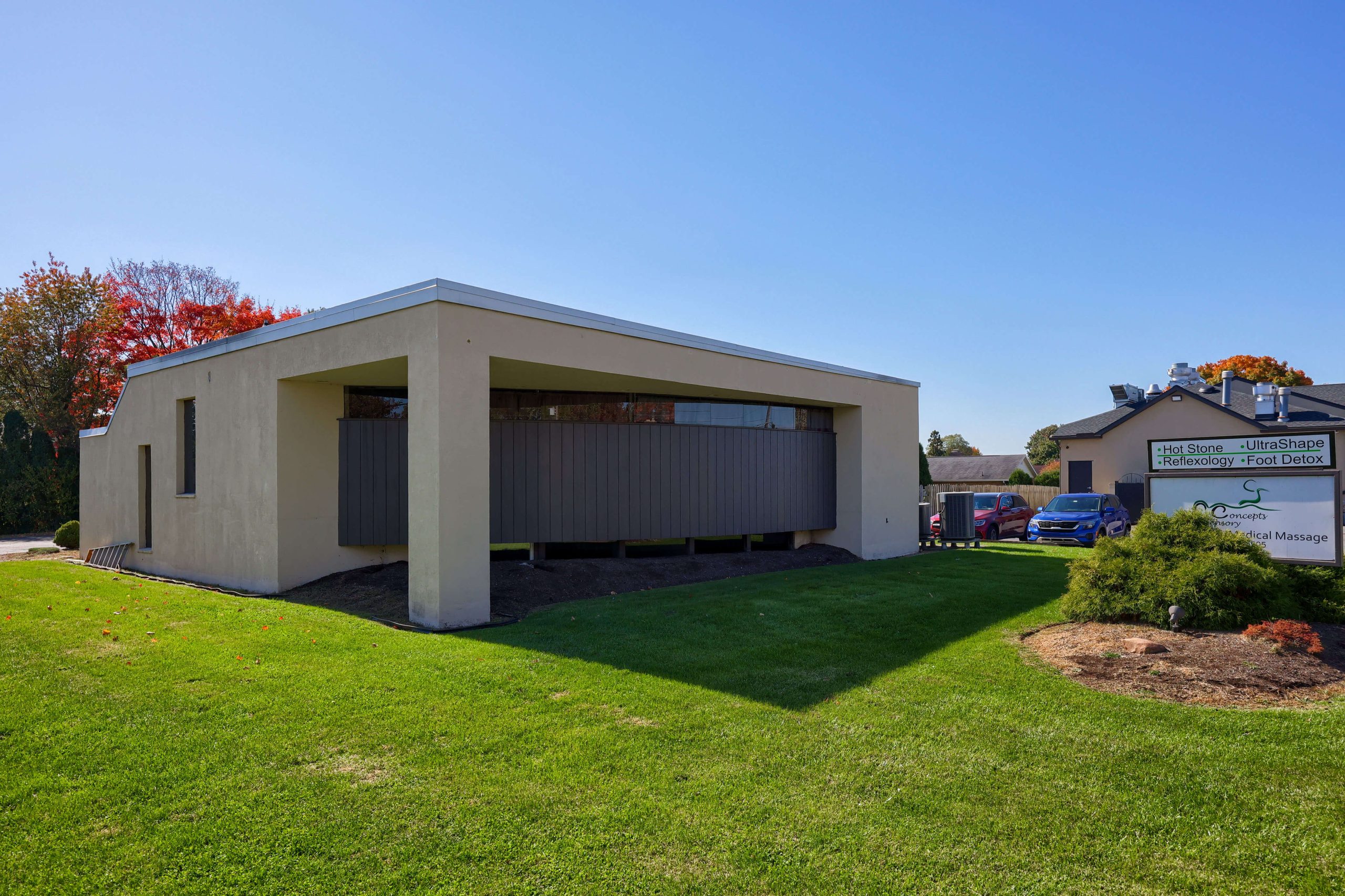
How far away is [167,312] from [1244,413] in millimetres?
44844

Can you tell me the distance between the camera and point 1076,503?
69.9 ft

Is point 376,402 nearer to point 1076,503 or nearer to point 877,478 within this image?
point 877,478

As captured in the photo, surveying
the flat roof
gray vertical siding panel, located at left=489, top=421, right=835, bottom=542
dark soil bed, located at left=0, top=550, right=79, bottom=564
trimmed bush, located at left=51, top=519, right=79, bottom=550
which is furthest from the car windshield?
trimmed bush, located at left=51, top=519, right=79, bottom=550

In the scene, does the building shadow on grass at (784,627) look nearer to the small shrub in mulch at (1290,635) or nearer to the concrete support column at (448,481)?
the concrete support column at (448,481)

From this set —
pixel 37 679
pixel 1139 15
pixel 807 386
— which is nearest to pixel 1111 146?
pixel 1139 15

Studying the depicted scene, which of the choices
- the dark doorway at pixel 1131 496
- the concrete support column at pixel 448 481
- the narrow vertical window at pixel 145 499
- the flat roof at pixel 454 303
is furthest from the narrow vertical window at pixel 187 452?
the dark doorway at pixel 1131 496

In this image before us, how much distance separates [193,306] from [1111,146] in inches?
1286

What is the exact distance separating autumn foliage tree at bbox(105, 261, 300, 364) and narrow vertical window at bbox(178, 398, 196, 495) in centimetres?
1780

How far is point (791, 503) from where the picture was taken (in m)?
15.4

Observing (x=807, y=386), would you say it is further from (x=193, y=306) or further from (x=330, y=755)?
(x=193, y=306)

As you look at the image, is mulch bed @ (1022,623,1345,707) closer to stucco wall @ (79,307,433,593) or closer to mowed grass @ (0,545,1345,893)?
mowed grass @ (0,545,1345,893)

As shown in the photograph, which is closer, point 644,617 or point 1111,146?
point 644,617

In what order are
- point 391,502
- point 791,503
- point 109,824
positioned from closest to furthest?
1. point 109,824
2. point 391,502
3. point 791,503

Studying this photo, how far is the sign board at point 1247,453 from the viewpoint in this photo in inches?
337
